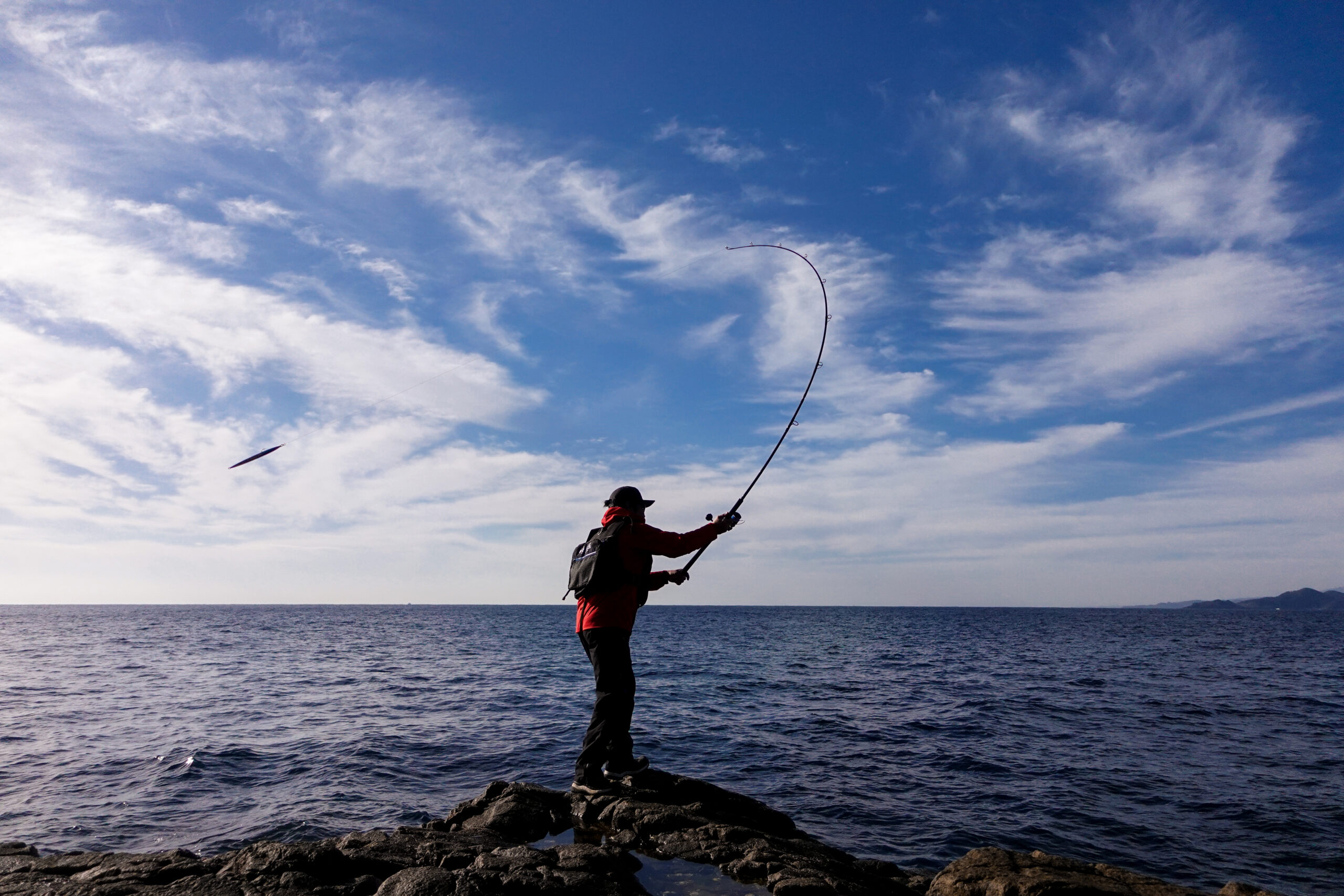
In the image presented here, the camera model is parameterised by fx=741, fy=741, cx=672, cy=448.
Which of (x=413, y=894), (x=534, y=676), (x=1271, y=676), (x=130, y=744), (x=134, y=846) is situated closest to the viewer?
(x=413, y=894)

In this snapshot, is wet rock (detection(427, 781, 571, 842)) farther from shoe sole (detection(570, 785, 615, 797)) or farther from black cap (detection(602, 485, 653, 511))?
black cap (detection(602, 485, 653, 511))

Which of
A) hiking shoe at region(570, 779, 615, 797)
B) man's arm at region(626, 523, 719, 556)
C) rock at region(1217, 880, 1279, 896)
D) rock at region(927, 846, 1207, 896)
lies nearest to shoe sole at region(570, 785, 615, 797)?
hiking shoe at region(570, 779, 615, 797)

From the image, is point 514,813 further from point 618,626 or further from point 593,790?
point 618,626

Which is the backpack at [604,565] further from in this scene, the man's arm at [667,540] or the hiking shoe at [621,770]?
the hiking shoe at [621,770]

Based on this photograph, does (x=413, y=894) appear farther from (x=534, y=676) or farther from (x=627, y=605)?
(x=534, y=676)

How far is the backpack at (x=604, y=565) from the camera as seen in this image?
641 cm

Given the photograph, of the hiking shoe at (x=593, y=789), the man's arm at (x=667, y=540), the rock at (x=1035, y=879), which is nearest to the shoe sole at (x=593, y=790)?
the hiking shoe at (x=593, y=789)

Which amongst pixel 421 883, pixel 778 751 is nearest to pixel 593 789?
pixel 421 883

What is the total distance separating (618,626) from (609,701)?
69cm

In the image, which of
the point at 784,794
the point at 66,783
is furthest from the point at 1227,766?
the point at 66,783

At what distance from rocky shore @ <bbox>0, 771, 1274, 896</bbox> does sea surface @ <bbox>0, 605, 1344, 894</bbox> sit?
2190 millimetres

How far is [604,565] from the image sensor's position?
6.43m

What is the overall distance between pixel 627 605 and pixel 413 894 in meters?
2.80

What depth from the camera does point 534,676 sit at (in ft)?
76.7
